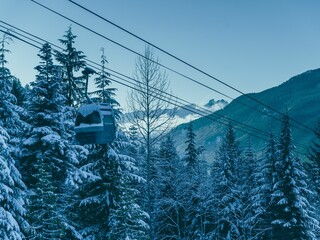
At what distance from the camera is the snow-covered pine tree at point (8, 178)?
1445 cm

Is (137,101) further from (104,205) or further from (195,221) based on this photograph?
(195,221)

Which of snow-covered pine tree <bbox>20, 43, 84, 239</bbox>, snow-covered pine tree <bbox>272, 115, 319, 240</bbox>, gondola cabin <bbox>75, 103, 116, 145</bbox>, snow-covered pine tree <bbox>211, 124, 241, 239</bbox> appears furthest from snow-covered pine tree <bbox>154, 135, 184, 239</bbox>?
gondola cabin <bbox>75, 103, 116, 145</bbox>

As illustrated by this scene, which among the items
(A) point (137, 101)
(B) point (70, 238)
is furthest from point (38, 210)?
(A) point (137, 101)

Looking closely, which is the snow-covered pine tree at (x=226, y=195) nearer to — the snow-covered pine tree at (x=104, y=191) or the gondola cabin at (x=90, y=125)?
the snow-covered pine tree at (x=104, y=191)

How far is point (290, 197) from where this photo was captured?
98.6 ft

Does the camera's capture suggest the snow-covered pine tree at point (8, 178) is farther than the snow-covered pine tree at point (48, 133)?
No

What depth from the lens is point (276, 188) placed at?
30844mm

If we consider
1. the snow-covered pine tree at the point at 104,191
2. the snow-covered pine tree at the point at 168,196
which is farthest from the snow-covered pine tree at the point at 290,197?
the snow-covered pine tree at the point at 104,191

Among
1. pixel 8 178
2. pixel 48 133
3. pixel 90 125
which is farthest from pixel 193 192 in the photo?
pixel 90 125

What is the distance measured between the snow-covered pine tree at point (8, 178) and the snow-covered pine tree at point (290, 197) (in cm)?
2111

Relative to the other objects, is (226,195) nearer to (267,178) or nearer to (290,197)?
(267,178)

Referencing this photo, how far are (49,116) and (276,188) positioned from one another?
67.5ft

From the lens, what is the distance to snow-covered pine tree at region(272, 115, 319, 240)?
2958 centimetres

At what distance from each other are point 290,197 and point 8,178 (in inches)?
931
